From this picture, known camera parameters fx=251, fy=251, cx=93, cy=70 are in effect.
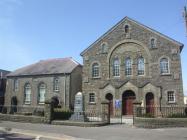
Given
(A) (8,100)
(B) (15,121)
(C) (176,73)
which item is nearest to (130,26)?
(C) (176,73)

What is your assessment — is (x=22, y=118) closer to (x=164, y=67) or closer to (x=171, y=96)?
(x=171, y=96)

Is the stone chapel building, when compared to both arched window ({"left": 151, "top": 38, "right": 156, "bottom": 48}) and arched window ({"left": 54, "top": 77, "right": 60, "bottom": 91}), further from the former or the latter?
arched window ({"left": 54, "top": 77, "right": 60, "bottom": 91})

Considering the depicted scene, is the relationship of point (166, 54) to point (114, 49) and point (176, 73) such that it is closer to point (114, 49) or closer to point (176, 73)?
point (176, 73)

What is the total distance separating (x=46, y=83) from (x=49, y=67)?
3385mm

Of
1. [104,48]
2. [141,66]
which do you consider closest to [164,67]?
[141,66]

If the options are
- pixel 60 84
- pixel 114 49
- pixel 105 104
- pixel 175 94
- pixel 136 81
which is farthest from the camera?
A: pixel 60 84

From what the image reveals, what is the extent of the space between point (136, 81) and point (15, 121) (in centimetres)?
1528

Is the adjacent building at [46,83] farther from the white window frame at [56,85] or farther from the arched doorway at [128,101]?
the arched doorway at [128,101]

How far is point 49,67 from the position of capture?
135 feet

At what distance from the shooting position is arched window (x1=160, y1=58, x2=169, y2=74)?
30.5 metres

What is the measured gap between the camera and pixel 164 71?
30562 millimetres

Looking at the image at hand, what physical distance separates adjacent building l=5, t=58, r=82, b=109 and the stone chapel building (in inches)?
153

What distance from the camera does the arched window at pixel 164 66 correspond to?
100 feet

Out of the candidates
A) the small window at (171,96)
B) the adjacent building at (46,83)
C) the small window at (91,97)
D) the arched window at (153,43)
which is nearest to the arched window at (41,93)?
the adjacent building at (46,83)
